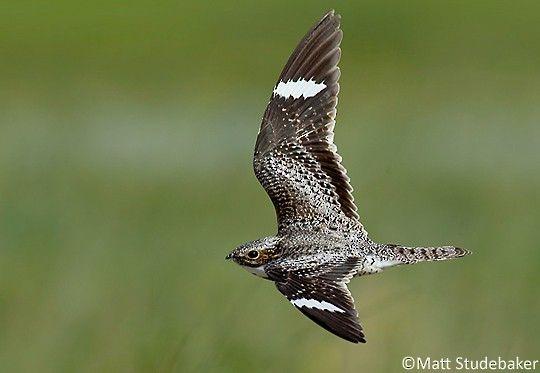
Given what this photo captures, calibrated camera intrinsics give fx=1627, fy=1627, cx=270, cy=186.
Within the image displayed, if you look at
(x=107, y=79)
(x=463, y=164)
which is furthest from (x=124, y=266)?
(x=107, y=79)

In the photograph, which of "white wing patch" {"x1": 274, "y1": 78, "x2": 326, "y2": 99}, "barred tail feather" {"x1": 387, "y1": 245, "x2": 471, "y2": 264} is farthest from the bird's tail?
"white wing patch" {"x1": 274, "y1": 78, "x2": 326, "y2": 99}

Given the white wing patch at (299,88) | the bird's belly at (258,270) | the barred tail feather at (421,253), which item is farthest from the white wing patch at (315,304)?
the white wing patch at (299,88)

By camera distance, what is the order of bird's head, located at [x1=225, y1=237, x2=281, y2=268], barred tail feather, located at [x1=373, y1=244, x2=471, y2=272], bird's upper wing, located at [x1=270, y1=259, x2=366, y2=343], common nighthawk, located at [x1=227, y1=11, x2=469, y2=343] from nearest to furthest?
bird's upper wing, located at [x1=270, y1=259, x2=366, y2=343] → common nighthawk, located at [x1=227, y1=11, x2=469, y2=343] → barred tail feather, located at [x1=373, y1=244, x2=471, y2=272] → bird's head, located at [x1=225, y1=237, x2=281, y2=268]

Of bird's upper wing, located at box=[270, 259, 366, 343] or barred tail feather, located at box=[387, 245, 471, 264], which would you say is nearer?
bird's upper wing, located at box=[270, 259, 366, 343]

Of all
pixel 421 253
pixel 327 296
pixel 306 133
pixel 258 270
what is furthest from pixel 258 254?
pixel 306 133

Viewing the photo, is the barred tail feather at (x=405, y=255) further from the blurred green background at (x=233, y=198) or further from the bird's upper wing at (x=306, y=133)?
the blurred green background at (x=233, y=198)

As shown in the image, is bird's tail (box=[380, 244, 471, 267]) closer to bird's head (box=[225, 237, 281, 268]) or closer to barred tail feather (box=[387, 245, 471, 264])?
barred tail feather (box=[387, 245, 471, 264])
